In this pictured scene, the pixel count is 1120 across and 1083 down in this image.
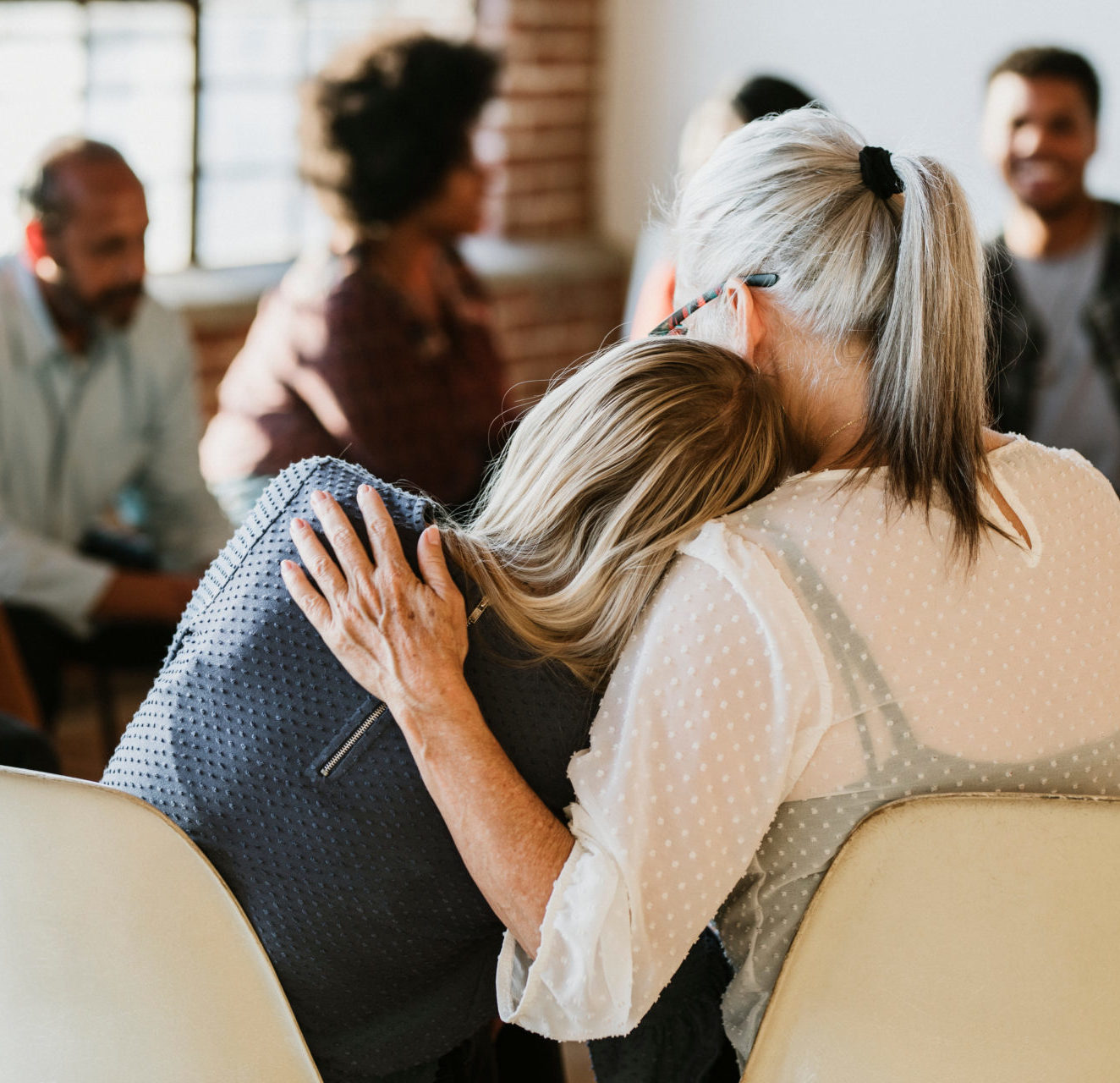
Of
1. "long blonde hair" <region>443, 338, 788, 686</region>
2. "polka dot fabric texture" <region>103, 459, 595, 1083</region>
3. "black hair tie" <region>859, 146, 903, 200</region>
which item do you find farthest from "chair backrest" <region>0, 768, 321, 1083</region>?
"black hair tie" <region>859, 146, 903, 200</region>

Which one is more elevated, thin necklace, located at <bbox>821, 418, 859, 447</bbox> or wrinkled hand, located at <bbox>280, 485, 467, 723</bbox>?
thin necklace, located at <bbox>821, 418, 859, 447</bbox>

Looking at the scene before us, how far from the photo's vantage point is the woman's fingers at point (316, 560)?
3.39 feet

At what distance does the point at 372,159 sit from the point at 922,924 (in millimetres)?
2256

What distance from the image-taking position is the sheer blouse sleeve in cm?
96

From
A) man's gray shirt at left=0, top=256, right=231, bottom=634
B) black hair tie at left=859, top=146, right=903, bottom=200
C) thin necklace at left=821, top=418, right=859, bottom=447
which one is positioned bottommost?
man's gray shirt at left=0, top=256, right=231, bottom=634

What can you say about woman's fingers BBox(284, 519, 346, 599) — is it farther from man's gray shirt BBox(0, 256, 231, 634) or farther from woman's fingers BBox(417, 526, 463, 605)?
man's gray shirt BBox(0, 256, 231, 634)

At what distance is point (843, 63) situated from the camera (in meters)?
3.89

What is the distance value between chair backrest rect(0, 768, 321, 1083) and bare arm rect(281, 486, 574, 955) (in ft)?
→ 0.61

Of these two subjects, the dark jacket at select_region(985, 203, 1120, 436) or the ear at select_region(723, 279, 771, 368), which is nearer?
the ear at select_region(723, 279, 771, 368)

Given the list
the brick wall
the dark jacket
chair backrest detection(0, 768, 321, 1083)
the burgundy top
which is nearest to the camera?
chair backrest detection(0, 768, 321, 1083)

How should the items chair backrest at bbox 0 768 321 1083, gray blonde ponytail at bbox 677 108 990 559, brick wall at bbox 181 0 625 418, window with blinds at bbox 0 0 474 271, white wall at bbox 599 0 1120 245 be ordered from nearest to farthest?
chair backrest at bbox 0 768 321 1083 < gray blonde ponytail at bbox 677 108 990 559 < white wall at bbox 599 0 1120 245 < window with blinds at bbox 0 0 474 271 < brick wall at bbox 181 0 625 418

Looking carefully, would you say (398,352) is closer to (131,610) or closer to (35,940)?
(131,610)

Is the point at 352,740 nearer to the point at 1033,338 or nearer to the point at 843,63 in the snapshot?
the point at 1033,338

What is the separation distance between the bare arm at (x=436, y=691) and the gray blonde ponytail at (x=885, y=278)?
353mm
